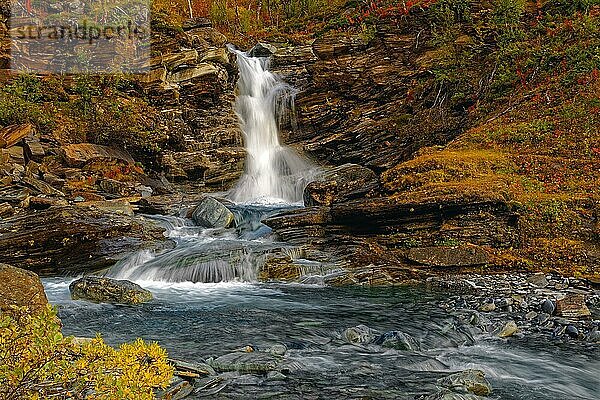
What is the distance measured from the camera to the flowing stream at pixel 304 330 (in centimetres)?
590

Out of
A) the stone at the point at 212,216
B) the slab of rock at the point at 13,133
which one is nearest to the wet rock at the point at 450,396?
the stone at the point at 212,216

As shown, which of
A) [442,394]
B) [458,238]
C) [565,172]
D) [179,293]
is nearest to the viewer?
[442,394]

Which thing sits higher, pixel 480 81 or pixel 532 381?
pixel 480 81

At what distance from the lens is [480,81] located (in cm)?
2464

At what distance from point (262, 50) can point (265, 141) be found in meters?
8.93

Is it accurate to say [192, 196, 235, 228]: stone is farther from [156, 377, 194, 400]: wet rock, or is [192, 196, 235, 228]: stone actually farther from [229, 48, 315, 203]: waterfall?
→ [156, 377, 194, 400]: wet rock

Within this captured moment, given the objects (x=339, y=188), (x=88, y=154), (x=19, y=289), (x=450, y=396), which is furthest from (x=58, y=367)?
(x=88, y=154)

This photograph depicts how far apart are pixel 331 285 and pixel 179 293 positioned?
12.7 feet

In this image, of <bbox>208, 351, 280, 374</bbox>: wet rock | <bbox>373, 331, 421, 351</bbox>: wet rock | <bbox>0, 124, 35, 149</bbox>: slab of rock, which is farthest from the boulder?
<bbox>0, 124, 35, 149</bbox>: slab of rock

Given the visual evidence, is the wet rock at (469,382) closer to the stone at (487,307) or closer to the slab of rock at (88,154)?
the stone at (487,307)

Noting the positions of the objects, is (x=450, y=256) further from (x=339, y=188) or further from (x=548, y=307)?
(x=339, y=188)

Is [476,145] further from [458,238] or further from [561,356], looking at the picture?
[561,356]

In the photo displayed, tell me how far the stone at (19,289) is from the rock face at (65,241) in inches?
229

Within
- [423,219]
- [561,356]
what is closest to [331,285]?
[423,219]
